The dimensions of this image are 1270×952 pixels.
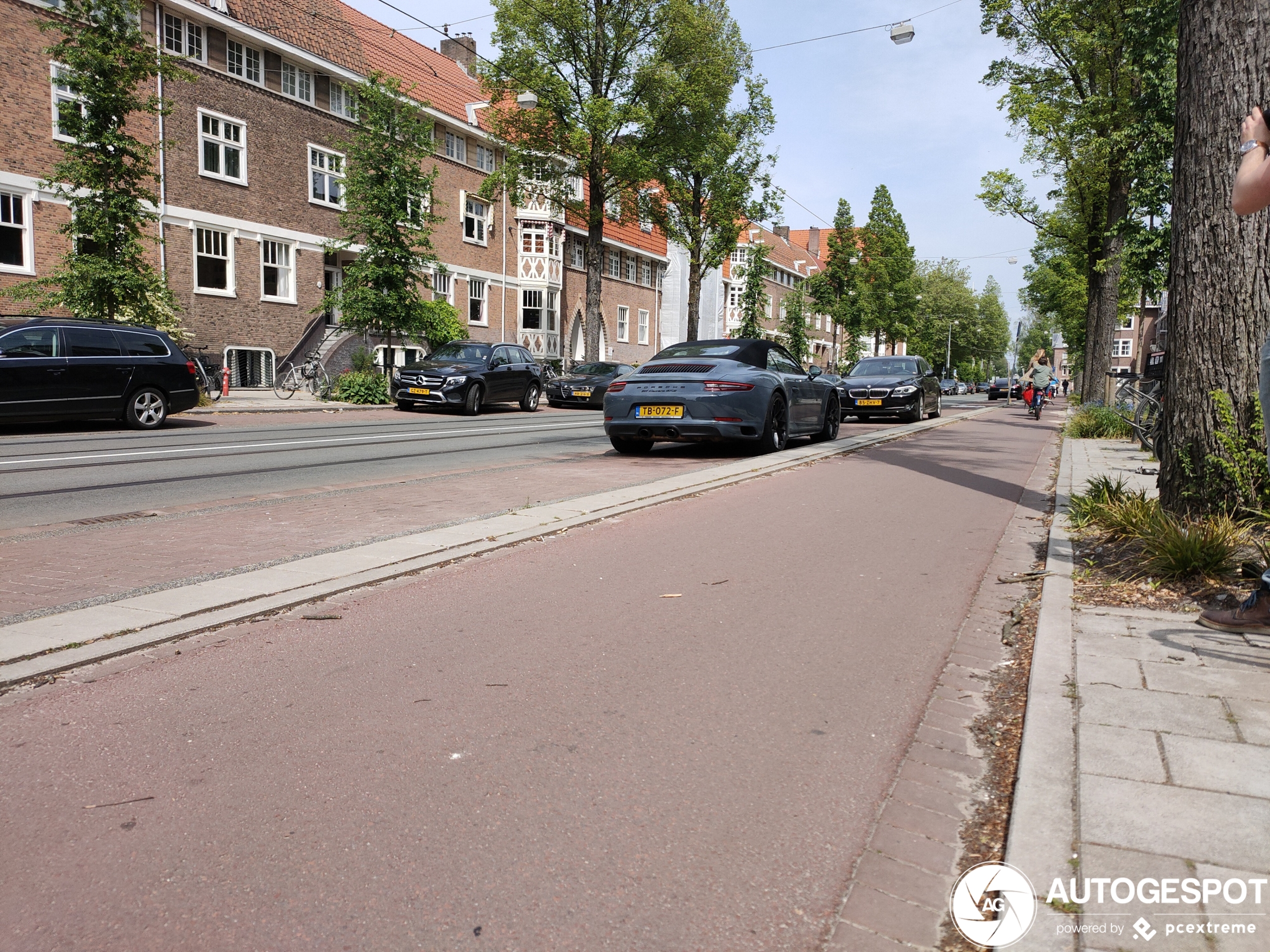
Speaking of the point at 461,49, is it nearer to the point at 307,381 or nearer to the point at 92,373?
the point at 307,381

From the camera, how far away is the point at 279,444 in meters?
13.7

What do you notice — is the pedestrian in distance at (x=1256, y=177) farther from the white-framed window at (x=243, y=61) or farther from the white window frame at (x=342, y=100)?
the white window frame at (x=342, y=100)

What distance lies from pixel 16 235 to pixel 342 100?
12.8 meters

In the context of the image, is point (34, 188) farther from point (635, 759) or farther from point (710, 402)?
point (635, 759)

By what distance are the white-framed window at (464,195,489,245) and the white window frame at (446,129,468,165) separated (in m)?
1.50

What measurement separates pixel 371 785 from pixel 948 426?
20837 mm

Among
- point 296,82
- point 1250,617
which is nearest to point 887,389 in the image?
point 1250,617

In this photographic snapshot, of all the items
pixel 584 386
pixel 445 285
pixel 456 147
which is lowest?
pixel 584 386

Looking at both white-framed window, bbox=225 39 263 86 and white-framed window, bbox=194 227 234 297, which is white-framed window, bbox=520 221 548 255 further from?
white-framed window, bbox=194 227 234 297

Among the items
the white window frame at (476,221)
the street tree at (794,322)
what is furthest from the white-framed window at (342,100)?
the street tree at (794,322)

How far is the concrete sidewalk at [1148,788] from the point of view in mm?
2205

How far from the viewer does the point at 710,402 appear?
467 inches

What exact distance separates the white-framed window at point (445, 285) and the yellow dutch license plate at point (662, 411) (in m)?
26.0

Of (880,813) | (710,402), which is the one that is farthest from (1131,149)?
(880,813)
